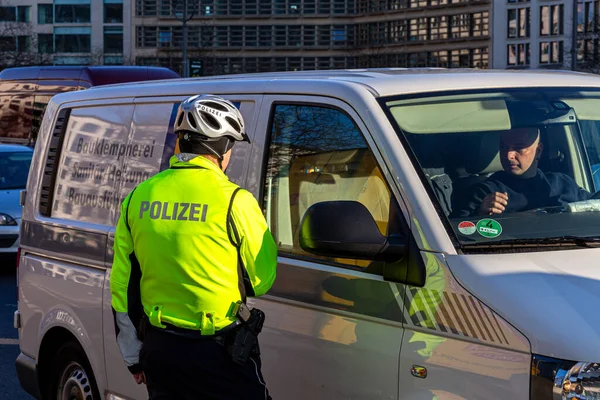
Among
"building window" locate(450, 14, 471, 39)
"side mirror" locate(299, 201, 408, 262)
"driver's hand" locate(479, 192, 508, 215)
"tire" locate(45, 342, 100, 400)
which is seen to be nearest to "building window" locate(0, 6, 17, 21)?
"building window" locate(450, 14, 471, 39)

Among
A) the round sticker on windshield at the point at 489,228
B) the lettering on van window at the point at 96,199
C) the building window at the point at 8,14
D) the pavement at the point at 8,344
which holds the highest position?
the building window at the point at 8,14

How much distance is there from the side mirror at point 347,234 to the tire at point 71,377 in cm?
214

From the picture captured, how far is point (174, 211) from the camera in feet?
11.2

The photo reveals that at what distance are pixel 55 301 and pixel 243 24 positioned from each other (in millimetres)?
123284

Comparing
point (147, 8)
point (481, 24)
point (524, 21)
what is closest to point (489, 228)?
point (524, 21)

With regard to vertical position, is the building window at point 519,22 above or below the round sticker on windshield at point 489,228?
above

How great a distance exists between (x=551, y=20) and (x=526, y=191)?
4314 inches

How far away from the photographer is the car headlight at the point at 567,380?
2.87m

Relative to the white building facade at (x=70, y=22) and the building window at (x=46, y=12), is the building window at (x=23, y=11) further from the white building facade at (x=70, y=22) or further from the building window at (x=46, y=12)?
the building window at (x=46, y=12)

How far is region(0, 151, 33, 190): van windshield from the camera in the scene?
15133 mm

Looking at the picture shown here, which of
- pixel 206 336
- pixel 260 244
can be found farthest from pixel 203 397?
pixel 260 244

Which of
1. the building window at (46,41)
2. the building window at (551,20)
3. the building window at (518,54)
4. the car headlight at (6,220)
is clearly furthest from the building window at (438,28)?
the car headlight at (6,220)

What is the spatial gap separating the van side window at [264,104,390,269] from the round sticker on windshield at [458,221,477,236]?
356 mm

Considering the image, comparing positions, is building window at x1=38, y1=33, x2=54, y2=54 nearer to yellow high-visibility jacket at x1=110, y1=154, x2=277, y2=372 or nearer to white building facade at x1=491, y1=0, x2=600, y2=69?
white building facade at x1=491, y1=0, x2=600, y2=69
